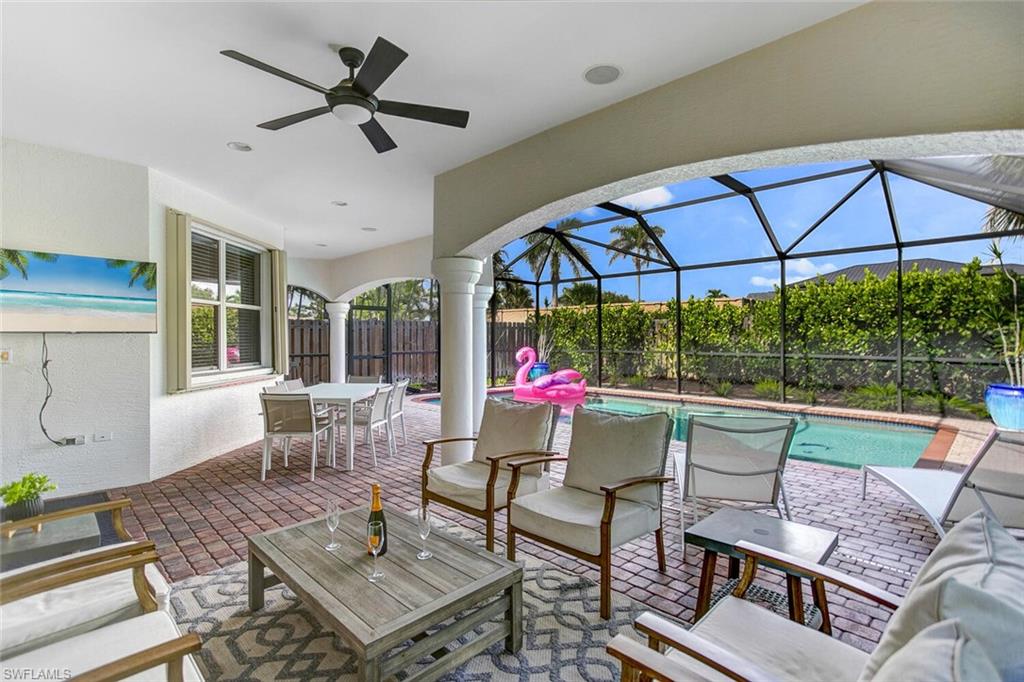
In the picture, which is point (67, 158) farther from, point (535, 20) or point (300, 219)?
point (535, 20)

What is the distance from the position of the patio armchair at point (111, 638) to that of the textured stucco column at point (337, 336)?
8.00 meters

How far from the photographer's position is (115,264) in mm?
4211

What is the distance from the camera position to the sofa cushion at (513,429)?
3.29 meters

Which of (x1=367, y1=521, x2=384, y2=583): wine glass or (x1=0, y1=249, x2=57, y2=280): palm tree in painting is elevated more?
(x1=0, y1=249, x2=57, y2=280): palm tree in painting

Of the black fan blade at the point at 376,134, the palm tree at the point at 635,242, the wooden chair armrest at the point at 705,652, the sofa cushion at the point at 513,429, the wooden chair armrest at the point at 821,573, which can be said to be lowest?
the wooden chair armrest at the point at 705,652

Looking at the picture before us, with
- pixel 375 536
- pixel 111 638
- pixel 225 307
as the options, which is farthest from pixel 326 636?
pixel 225 307

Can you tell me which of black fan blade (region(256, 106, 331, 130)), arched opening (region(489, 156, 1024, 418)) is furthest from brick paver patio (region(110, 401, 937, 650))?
arched opening (region(489, 156, 1024, 418))

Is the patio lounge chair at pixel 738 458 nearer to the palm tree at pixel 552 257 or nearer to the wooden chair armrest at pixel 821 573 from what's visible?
the wooden chair armrest at pixel 821 573

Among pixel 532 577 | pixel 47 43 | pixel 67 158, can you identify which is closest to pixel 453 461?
pixel 532 577

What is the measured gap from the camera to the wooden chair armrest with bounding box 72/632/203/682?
3.65 feet

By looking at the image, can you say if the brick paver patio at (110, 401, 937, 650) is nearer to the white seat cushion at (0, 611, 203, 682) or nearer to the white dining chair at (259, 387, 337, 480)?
the white dining chair at (259, 387, 337, 480)

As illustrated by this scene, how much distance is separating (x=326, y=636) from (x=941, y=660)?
225cm

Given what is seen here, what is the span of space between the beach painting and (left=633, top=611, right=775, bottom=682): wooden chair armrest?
16.3 ft

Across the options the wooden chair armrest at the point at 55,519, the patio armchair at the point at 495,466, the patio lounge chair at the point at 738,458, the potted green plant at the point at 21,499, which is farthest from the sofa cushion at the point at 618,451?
the potted green plant at the point at 21,499
